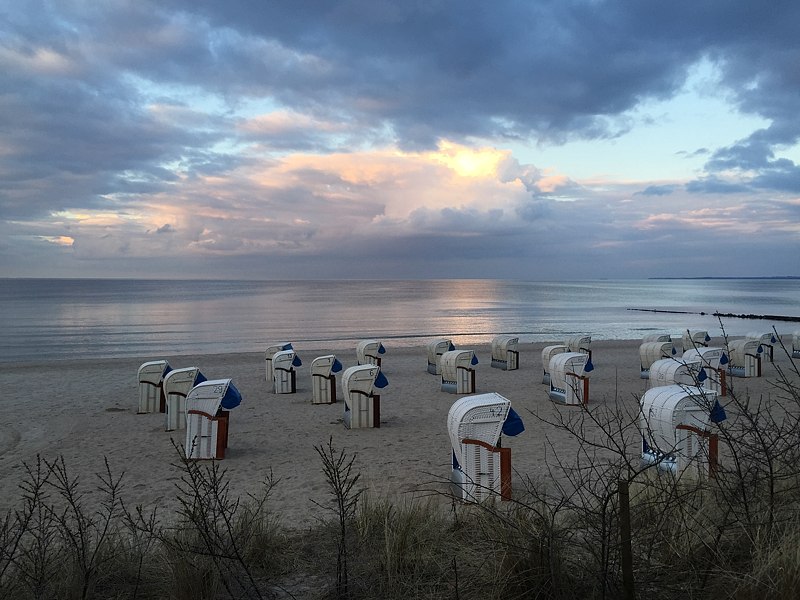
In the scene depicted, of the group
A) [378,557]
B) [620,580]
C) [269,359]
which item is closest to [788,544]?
[620,580]

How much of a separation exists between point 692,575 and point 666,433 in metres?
3.64

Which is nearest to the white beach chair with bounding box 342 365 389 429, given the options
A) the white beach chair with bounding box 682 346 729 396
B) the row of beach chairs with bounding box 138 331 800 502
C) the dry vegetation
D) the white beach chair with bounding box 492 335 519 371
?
the row of beach chairs with bounding box 138 331 800 502

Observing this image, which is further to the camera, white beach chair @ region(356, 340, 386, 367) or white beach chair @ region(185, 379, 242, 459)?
white beach chair @ region(356, 340, 386, 367)

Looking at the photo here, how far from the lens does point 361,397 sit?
10867 millimetres

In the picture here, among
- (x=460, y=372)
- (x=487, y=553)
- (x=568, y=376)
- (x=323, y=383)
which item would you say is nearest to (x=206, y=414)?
(x=323, y=383)

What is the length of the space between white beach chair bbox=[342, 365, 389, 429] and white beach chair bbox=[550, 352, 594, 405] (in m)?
4.20

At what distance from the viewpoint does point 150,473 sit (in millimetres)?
8328

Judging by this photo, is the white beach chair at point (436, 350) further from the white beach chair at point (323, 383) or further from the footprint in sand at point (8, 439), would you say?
the footprint in sand at point (8, 439)

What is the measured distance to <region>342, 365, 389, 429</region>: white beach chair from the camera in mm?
10789

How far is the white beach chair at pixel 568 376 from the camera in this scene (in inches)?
499

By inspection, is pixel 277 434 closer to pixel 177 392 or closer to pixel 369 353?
pixel 177 392

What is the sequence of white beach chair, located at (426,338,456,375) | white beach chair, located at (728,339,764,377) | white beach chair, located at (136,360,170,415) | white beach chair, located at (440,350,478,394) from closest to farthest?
white beach chair, located at (136,360,170,415) < white beach chair, located at (440,350,478,394) < white beach chair, located at (728,339,764,377) < white beach chair, located at (426,338,456,375)

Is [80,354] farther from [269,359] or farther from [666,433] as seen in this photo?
[666,433]

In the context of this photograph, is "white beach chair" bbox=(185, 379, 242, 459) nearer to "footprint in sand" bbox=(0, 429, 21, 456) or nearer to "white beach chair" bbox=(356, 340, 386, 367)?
"footprint in sand" bbox=(0, 429, 21, 456)
